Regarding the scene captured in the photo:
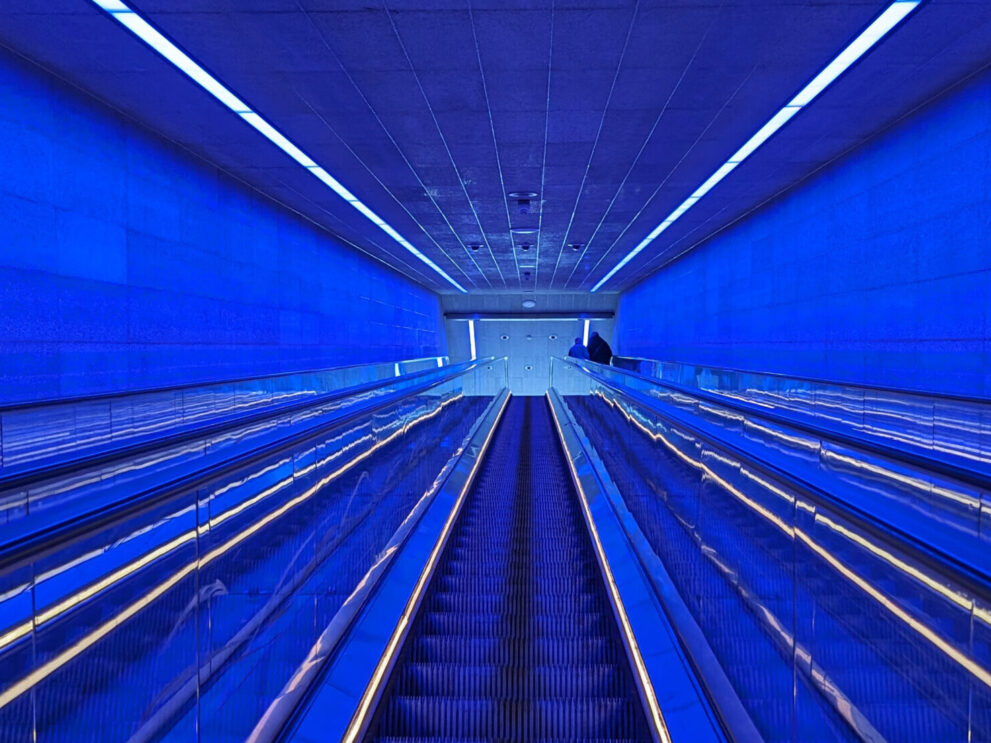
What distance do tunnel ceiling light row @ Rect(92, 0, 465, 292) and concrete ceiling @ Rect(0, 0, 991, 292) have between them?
0.44 ft

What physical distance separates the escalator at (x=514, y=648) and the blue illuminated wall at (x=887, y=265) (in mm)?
5007

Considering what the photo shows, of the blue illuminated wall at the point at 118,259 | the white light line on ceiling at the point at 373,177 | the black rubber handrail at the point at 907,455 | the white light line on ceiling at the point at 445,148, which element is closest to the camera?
the black rubber handrail at the point at 907,455

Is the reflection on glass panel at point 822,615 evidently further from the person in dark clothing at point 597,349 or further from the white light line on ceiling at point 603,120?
the person in dark clothing at point 597,349

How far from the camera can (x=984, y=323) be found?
23.6 ft

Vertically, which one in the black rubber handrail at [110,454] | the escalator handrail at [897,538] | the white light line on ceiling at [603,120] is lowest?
the black rubber handrail at [110,454]

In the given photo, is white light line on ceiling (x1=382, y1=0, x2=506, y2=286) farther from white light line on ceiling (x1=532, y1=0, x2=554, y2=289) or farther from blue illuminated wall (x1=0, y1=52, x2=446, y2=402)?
blue illuminated wall (x1=0, y1=52, x2=446, y2=402)

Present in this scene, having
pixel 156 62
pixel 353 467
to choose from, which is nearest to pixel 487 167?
pixel 156 62

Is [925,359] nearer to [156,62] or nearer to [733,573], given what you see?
[733,573]

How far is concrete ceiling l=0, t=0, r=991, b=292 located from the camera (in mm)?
5656

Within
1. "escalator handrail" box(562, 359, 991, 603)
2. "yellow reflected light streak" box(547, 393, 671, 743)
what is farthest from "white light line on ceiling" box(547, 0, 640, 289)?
"escalator handrail" box(562, 359, 991, 603)

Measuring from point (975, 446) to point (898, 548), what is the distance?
17.8 ft

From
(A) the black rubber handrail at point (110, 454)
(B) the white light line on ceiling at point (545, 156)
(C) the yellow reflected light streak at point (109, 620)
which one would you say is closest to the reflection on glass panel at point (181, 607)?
(C) the yellow reflected light streak at point (109, 620)

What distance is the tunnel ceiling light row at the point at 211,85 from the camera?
570 centimetres

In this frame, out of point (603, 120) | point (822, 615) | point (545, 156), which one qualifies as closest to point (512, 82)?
point (603, 120)
